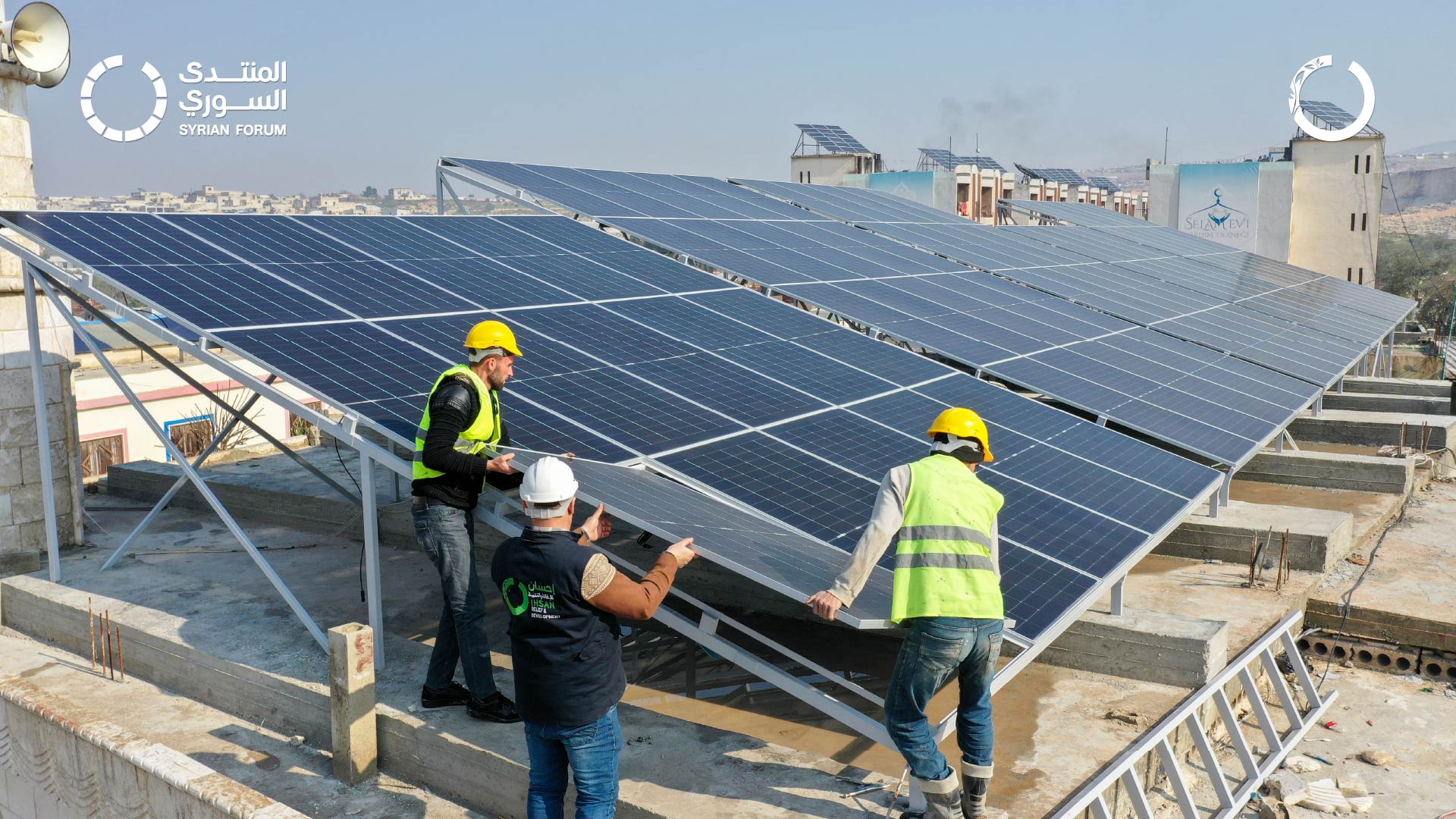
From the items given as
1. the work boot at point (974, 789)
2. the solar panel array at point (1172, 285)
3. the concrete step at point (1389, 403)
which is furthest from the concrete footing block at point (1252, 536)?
the concrete step at point (1389, 403)

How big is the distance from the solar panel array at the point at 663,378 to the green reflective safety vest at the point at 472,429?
0.25 m

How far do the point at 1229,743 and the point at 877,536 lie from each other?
5.37 metres

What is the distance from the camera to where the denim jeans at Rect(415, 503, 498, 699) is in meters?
7.59

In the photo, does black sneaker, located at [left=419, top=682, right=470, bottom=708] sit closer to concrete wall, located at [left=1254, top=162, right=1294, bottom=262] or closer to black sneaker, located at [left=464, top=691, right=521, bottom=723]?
black sneaker, located at [left=464, top=691, right=521, bottom=723]

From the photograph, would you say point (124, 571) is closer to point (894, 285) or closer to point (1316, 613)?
point (894, 285)

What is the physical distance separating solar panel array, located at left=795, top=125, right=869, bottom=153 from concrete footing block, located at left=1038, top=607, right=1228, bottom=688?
64715 millimetres

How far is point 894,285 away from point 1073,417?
5.30 m

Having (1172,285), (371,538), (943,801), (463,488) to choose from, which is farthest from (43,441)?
(1172,285)

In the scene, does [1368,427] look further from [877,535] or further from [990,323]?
[877,535]

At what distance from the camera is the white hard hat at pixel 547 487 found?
5398 mm

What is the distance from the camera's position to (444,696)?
7949 millimetres

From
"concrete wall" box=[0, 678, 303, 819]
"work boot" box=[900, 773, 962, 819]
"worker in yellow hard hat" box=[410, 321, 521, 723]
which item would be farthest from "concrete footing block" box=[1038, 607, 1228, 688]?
"concrete wall" box=[0, 678, 303, 819]

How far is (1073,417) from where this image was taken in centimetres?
1162

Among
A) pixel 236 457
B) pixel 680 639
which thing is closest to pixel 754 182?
pixel 236 457
